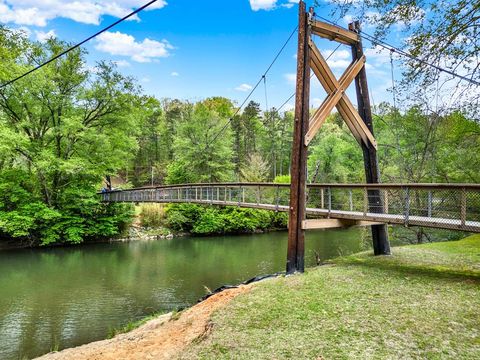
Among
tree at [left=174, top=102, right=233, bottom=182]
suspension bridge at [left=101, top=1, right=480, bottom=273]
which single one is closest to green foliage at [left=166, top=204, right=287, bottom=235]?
tree at [left=174, top=102, right=233, bottom=182]

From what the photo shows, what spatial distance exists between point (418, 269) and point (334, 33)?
499 cm

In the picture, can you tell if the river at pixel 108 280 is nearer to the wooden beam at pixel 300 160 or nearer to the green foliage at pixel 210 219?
the green foliage at pixel 210 219

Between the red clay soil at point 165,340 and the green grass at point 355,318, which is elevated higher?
the green grass at point 355,318

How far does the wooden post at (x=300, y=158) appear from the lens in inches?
241

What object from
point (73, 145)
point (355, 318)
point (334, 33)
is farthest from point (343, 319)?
point (73, 145)

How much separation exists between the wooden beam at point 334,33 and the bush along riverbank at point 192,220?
13531 mm

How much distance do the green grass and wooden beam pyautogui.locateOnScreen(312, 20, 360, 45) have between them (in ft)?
15.7

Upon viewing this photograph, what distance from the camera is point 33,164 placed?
47.0ft

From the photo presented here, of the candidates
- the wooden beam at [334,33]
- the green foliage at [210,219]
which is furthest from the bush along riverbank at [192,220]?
the wooden beam at [334,33]

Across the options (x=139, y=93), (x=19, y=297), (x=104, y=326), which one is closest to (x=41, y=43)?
(x=139, y=93)

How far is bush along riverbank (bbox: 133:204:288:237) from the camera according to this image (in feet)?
63.9

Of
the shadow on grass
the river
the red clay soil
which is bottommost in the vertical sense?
the river

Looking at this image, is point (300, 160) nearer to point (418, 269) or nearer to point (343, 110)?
point (343, 110)

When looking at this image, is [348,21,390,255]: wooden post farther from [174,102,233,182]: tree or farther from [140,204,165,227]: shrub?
[174,102,233,182]: tree
